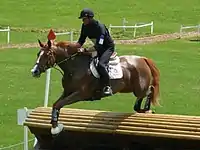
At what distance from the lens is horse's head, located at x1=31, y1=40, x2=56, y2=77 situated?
34.3 feet

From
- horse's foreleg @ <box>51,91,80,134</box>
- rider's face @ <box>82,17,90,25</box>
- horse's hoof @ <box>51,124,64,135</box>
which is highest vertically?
rider's face @ <box>82,17,90,25</box>

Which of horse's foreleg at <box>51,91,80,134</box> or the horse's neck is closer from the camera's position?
horse's foreleg at <box>51,91,80,134</box>

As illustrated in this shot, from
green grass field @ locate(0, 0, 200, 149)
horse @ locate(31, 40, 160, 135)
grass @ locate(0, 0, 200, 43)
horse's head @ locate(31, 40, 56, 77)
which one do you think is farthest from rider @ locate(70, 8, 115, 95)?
grass @ locate(0, 0, 200, 43)

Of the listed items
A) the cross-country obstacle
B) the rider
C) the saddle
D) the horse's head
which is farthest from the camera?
the saddle

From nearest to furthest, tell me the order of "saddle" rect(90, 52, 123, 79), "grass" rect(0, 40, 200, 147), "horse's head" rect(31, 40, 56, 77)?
"horse's head" rect(31, 40, 56, 77)
"saddle" rect(90, 52, 123, 79)
"grass" rect(0, 40, 200, 147)

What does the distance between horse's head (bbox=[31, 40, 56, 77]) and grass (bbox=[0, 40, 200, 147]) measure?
3.66 meters

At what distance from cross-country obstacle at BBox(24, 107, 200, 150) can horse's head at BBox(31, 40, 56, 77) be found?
4.48ft

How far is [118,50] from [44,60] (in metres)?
19.8

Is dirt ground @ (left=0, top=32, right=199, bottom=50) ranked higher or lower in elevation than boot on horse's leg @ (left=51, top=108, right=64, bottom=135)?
higher

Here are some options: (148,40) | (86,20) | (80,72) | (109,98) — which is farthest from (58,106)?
(148,40)

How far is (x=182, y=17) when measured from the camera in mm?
48594

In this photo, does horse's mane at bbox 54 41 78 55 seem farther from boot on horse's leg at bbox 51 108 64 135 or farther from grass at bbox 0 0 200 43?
grass at bbox 0 0 200 43

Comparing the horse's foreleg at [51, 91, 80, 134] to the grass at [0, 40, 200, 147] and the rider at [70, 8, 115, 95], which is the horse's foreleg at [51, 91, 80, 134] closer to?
the rider at [70, 8, 115, 95]

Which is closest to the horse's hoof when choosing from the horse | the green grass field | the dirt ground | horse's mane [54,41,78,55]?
the horse
